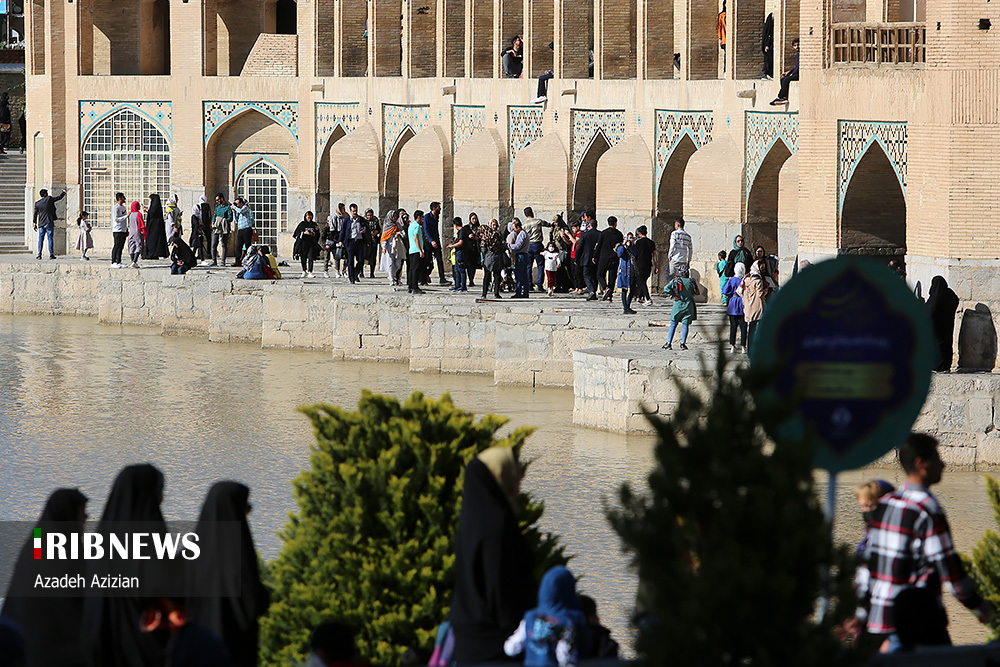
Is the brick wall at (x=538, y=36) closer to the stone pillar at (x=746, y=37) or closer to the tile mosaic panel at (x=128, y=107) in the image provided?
the stone pillar at (x=746, y=37)

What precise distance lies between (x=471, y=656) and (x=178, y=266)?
783 inches

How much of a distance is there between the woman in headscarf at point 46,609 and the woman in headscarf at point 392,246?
1689 centimetres

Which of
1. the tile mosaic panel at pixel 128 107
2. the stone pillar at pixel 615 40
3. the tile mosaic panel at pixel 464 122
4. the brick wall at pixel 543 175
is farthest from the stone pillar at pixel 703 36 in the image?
the tile mosaic panel at pixel 128 107

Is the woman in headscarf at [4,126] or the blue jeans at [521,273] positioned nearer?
the blue jeans at [521,273]

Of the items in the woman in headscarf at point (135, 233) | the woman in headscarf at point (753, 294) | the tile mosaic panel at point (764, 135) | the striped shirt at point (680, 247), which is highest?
the tile mosaic panel at point (764, 135)

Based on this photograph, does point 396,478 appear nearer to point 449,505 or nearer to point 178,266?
point 449,505

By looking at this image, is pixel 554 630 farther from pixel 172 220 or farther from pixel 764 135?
pixel 172 220

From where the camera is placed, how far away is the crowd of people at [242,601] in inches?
200

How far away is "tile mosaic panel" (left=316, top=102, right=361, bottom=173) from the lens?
28.9 metres

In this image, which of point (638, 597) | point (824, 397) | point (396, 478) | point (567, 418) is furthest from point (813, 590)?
point (567, 418)

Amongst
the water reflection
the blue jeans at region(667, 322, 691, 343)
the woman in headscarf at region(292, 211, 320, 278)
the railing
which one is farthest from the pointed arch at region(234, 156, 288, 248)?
the railing

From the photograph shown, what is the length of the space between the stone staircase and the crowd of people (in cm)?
2616

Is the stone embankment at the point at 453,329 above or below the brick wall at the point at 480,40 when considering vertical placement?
below

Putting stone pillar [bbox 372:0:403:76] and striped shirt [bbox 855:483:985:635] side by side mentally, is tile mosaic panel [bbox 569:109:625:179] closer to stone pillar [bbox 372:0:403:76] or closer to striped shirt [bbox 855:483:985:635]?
stone pillar [bbox 372:0:403:76]
